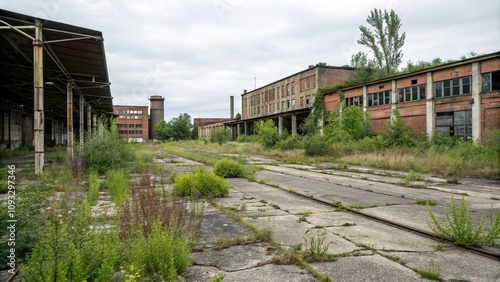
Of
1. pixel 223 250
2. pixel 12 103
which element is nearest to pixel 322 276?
pixel 223 250

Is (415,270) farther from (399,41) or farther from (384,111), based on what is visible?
(399,41)

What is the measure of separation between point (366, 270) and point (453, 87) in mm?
28476

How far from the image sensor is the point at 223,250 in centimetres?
439

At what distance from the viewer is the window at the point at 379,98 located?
33.8m

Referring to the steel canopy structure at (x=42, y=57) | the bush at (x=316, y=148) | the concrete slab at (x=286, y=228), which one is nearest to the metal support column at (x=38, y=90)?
the steel canopy structure at (x=42, y=57)

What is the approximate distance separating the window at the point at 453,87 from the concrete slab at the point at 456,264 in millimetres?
26249

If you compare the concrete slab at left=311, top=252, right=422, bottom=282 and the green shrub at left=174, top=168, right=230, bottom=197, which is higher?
the green shrub at left=174, top=168, right=230, bottom=197

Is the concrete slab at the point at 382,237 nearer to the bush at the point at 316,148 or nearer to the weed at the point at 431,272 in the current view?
the weed at the point at 431,272

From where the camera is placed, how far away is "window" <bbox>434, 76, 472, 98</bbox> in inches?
1022

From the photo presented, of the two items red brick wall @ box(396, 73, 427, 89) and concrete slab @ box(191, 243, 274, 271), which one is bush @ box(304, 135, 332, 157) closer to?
red brick wall @ box(396, 73, 427, 89)

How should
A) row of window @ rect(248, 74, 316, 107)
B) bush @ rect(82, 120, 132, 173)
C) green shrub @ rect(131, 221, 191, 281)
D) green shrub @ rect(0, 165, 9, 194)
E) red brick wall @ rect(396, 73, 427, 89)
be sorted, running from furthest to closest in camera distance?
1. row of window @ rect(248, 74, 316, 107)
2. red brick wall @ rect(396, 73, 427, 89)
3. bush @ rect(82, 120, 132, 173)
4. green shrub @ rect(0, 165, 9, 194)
5. green shrub @ rect(131, 221, 191, 281)

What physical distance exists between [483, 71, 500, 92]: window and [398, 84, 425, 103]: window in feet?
17.9

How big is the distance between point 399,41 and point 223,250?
49771 millimetres

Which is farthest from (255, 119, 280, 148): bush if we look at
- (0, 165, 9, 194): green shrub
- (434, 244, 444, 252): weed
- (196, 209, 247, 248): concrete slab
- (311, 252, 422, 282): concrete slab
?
(311, 252, 422, 282): concrete slab
